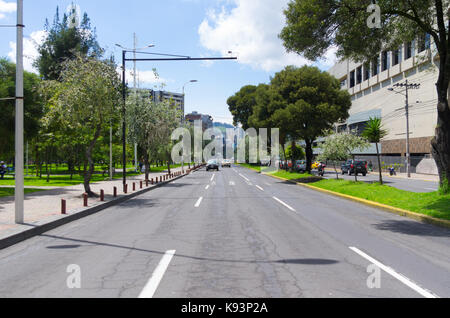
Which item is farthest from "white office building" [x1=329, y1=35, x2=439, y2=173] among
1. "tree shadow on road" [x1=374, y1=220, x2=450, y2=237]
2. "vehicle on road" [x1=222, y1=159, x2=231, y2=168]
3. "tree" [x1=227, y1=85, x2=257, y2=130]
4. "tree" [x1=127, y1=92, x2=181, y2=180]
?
"tree shadow on road" [x1=374, y1=220, x2=450, y2=237]

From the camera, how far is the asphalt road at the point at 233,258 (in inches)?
192

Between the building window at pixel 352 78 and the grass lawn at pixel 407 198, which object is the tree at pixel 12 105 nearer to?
the grass lawn at pixel 407 198

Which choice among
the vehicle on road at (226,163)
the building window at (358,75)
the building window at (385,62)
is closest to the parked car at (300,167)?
the building window at (385,62)

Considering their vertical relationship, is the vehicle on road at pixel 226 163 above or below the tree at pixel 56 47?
below

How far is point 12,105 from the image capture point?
21.4 meters

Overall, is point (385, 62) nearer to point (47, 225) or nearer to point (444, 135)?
point (444, 135)

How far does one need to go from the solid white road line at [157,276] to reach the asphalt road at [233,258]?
0.01 metres

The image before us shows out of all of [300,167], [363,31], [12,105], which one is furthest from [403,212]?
[300,167]

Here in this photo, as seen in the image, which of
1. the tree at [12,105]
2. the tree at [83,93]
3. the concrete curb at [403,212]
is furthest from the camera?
the tree at [12,105]

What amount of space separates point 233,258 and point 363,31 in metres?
9.40

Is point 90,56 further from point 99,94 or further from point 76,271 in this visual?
point 76,271

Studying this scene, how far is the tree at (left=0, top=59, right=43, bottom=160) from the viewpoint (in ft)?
68.6
